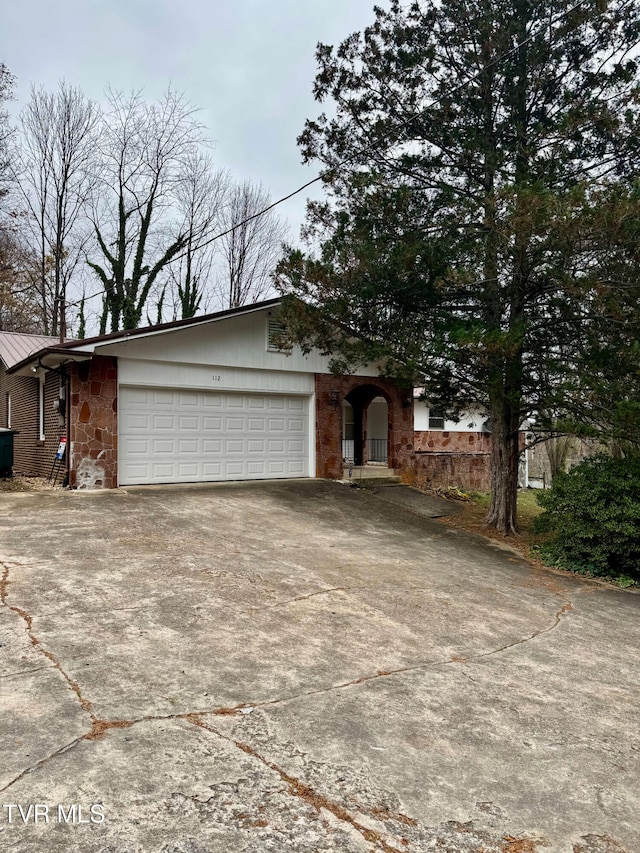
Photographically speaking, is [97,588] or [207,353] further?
[207,353]

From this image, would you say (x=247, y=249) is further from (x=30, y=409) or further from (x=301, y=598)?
(x=301, y=598)

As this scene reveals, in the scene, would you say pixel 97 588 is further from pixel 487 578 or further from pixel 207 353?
pixel 207 353

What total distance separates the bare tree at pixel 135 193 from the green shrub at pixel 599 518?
63.4 ft

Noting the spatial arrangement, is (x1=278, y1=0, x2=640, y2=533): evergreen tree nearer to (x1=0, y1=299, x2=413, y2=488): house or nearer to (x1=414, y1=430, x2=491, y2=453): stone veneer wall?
(x1=0, y1=299, x2=413, y2=488): house

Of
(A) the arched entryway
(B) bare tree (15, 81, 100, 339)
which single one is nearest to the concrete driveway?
(A) the arched entryway

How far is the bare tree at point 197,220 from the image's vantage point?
2602cm

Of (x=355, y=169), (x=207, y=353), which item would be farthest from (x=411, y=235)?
(x=207, y=353)

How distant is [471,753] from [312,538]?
5.80 metres

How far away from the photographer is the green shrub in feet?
27.5

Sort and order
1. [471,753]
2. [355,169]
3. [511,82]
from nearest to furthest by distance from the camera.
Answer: [471,753] → [511,82] → [355,169]

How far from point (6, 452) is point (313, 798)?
12.3 meters

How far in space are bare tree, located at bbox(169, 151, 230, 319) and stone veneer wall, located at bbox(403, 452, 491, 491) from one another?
46.5 feet

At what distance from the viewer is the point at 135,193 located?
25.1m

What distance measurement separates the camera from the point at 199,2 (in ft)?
39.8
